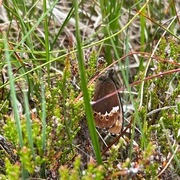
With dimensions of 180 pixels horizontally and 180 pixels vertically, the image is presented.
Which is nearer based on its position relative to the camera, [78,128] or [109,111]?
[78,128]

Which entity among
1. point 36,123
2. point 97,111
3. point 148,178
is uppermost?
point 36,123

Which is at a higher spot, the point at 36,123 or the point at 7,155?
the point at 36,123

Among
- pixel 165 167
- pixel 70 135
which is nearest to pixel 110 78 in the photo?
pixel 70 135

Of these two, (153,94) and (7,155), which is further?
(153,94)

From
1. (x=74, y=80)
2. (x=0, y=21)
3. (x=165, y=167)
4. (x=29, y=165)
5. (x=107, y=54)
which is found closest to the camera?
(x=29, y=165)

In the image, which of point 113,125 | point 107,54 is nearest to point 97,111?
point 113,125

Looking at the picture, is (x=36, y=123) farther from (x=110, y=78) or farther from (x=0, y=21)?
(x=0, y=21)

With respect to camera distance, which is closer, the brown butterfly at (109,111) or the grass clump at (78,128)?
the grass clump at (78,128)

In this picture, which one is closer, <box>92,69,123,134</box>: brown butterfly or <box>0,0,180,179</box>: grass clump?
<box>0,0,180,179</box>: grass clump

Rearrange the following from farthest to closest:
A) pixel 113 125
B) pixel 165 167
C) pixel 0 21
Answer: pixel 0 21
pixel 113 125
pixel 165 167
